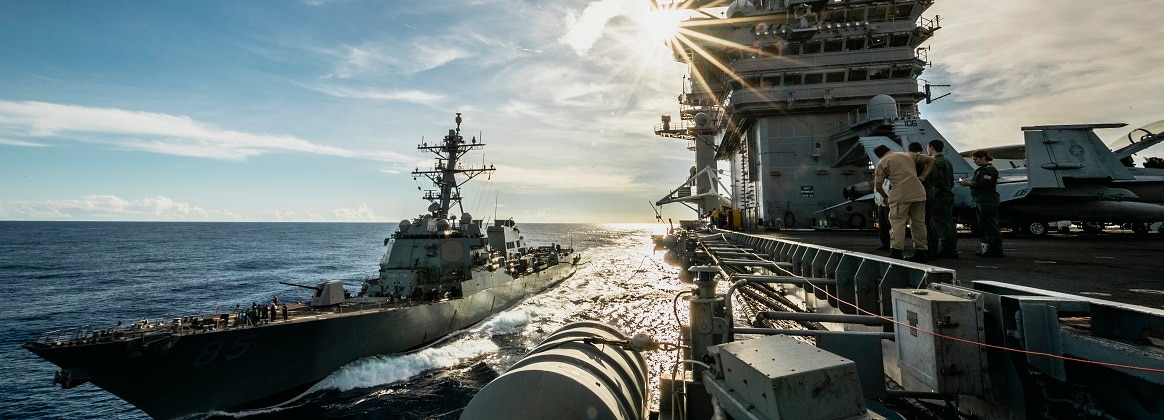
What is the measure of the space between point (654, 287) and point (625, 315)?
8789mm

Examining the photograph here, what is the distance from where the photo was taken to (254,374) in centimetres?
1138

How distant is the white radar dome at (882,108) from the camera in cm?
2422

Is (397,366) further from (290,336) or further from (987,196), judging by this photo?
(987,196)

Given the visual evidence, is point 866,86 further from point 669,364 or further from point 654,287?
point 669,364

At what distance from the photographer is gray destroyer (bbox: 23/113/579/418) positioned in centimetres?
970

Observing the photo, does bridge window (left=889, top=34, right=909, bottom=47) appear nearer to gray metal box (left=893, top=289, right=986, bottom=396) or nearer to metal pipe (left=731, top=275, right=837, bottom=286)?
metal pipe (left=731, top=275, right=837, bottom=286)

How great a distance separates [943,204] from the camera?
7.23 metres

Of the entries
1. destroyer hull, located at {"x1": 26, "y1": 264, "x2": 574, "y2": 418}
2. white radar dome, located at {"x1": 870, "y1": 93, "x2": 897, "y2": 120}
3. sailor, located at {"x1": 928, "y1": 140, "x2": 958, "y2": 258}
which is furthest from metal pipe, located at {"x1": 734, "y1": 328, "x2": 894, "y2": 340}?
white radar dome, located at {"x1": 870, "y1": 93, "x2": 897, "y2": 120}

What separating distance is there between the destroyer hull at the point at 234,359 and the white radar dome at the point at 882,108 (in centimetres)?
2682

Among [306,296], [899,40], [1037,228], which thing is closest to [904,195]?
[1037,228]

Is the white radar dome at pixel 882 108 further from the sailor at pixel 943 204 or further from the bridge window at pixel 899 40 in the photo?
the sailor at pixel 943 204

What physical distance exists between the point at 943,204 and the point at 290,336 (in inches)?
623

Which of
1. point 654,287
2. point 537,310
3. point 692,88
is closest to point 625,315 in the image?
point 537,310

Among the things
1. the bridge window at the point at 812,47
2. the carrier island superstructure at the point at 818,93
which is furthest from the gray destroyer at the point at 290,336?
the bridge window at the point at 812,47
